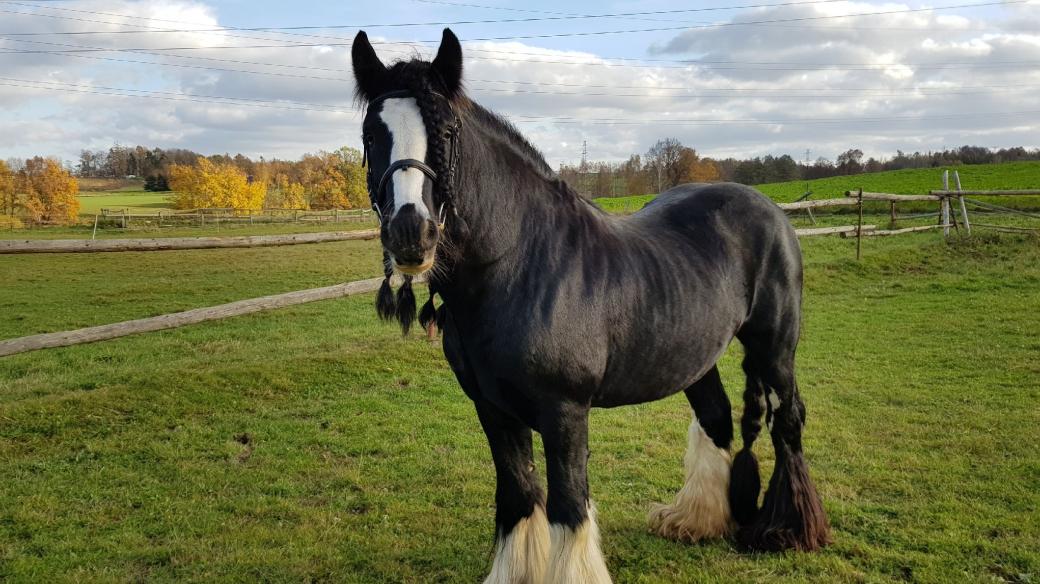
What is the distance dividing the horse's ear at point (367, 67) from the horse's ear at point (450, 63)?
221 mm

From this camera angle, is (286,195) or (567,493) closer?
(567,493)

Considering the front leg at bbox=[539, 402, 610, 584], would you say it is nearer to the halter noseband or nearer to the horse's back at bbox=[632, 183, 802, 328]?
the halter noseband

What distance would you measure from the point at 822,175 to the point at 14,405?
5854 cm

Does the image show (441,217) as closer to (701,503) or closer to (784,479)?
(701,503)

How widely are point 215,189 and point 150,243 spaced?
161 feet

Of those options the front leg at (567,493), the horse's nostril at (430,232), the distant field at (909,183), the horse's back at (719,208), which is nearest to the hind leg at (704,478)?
the horse's back at (719,208)

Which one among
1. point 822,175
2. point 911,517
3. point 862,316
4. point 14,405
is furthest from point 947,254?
point 822,175

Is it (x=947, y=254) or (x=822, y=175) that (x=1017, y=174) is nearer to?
(x=822, y=175)

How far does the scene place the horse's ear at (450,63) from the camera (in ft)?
7.65

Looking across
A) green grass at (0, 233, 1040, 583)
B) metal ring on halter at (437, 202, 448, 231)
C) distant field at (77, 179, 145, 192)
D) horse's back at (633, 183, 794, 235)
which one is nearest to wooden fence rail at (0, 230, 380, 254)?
green grass at (0, 233, 1040, 583)

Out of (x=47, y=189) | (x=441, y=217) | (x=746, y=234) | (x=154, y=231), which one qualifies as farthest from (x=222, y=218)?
(x=441, y=217)

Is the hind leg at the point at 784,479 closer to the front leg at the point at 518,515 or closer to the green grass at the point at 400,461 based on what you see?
the green grass at the point at 400,461

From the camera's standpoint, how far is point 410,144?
A: 219cm

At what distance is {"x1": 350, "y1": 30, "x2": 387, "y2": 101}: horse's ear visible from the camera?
2.40 metres
